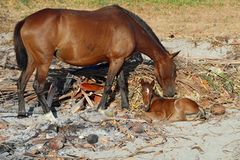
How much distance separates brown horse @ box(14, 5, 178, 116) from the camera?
8422 mm

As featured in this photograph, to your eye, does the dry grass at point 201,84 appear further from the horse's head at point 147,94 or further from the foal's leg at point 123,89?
the horse's head at point 147,94

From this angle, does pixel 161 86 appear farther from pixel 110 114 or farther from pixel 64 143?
pixel 64 143

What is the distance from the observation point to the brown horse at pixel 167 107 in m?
8.59

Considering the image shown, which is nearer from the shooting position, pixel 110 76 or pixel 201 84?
pixel 110 76

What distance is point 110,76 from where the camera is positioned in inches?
360

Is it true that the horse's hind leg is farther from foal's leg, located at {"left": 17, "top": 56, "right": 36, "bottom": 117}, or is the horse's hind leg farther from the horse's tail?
the horse's tail

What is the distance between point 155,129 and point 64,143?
155cm

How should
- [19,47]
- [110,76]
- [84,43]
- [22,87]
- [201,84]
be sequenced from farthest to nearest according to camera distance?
[201,84], [110,76], [22,87], [84,43], [19,47]

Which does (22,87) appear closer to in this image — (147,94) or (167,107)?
(147,94)

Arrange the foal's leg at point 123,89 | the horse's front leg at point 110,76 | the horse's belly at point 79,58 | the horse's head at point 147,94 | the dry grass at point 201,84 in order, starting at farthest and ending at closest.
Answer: the dry grass at point 201,84 → the foal's leg at point 123,89 → the horse's front leg at point 110,76 → the horse's head at point 147,94 → the horse's belly at point 79,58

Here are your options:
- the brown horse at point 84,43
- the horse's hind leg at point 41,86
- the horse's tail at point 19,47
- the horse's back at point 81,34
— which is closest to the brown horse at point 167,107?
the brown horse at point 84,43

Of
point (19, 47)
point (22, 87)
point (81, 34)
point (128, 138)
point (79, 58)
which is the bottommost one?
point (128, 138)

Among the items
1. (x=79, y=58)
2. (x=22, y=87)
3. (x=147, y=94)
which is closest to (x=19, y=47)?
(x=22, y=87)

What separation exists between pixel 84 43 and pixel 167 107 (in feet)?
5.85
